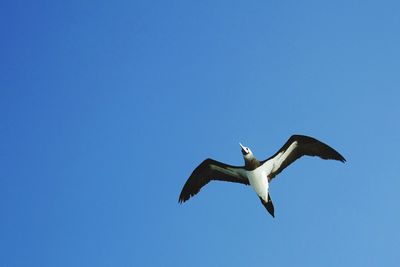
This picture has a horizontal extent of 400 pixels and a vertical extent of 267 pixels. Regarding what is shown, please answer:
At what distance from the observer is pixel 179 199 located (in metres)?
22.0

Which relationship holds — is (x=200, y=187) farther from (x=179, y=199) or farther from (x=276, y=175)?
(x=276, y=175)

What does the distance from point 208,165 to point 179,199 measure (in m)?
1.73

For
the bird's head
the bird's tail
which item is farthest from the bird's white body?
the bird's head

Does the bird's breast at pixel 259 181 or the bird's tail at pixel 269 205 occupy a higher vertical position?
the bird's breast at pixel 259 181

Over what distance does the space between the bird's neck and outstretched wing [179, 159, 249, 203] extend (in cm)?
89

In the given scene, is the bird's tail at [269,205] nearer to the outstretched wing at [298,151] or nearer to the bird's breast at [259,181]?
the bird's breast at [259,181]

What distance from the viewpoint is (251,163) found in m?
20.7

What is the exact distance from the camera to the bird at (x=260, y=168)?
2062cm

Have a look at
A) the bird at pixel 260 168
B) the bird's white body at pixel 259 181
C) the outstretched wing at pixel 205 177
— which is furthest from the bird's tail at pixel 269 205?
the outstretched wing at pixel 205 177

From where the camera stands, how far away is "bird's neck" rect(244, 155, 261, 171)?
67.9 feet

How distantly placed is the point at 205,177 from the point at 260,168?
2.29m

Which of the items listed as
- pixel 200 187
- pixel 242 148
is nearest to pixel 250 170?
pixel 242 148

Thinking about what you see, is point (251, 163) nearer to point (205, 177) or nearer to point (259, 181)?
point (259, 181)

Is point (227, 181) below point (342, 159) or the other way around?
the other way around
